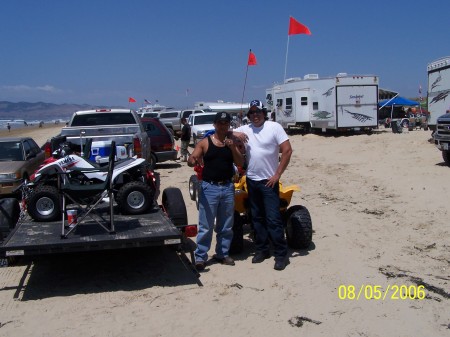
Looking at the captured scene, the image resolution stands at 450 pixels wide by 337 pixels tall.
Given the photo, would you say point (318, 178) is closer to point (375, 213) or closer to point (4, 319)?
point (375, 213)

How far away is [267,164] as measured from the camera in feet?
18.3

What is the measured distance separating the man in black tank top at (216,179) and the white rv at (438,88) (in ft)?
44.8

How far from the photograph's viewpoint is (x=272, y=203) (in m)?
5.62

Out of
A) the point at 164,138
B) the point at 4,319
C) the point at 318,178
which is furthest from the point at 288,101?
the point at 4,319

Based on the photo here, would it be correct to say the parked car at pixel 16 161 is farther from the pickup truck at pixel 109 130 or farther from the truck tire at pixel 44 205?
the truck tire at pixel 44 205

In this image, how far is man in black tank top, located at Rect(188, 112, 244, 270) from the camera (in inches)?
215

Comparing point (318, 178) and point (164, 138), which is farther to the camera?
point (164, 138)

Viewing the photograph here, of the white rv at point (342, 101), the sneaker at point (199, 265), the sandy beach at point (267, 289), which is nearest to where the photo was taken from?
the sandy beach at point (267, 289)

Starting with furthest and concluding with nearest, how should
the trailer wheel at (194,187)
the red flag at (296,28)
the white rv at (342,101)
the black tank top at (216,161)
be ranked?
the white rv at (342,101) → the red flag at (296,28) → the trailer wheel at (194,187) → the black tank top at (216,161)

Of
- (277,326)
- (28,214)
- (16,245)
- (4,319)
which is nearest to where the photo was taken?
(277,326)

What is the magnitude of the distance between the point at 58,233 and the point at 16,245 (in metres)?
0.60

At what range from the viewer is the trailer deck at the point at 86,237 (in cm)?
480

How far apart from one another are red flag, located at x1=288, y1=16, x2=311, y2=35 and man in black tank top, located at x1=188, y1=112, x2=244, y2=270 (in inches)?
657
